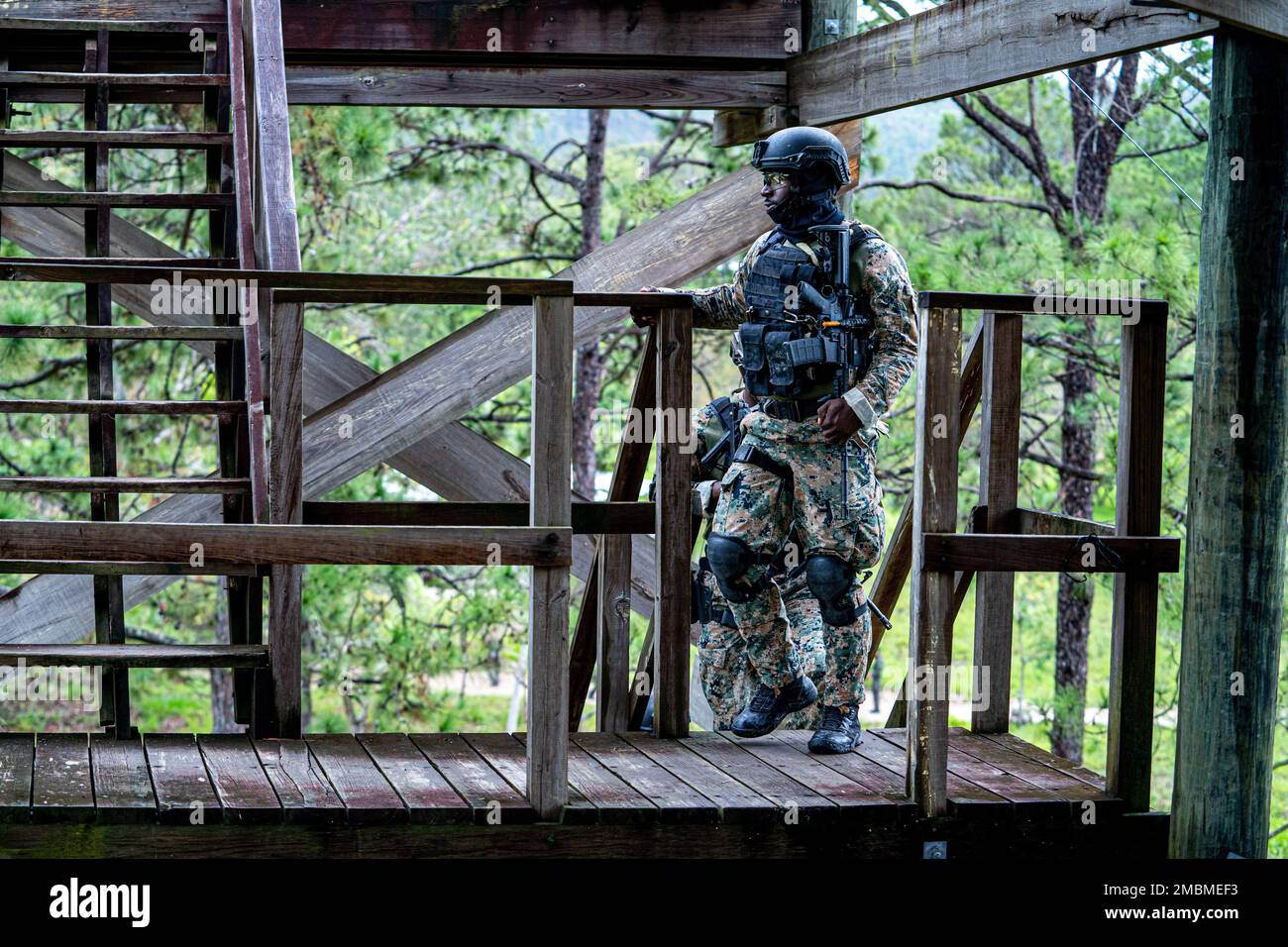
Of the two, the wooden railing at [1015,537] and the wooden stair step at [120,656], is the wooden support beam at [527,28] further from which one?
the wooden stair step at [120,656]

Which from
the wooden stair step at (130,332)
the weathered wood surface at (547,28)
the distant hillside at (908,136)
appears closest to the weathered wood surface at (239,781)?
the wooden stair step at (130,332)

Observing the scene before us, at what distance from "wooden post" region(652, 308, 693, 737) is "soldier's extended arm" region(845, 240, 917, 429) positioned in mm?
681

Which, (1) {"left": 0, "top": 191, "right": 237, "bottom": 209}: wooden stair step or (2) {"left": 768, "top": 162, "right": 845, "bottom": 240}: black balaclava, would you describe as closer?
(2) {"left": 768, "top": 162, "right": 845, "bottom": 240}: black balaclava

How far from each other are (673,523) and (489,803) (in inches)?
56.3

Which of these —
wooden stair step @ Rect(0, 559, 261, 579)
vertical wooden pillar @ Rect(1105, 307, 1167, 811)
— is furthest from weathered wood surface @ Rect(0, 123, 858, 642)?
vertical wooden pillar @ Rect(1105, 307, 1167, 811)

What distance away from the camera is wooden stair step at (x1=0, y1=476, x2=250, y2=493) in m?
5.05

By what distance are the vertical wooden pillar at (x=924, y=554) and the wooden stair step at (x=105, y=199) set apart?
294 cm

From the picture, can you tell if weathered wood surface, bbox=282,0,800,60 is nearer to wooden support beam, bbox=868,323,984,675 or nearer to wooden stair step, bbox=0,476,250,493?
wooden support beam, bbox=868,323,984,675

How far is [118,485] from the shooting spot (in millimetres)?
5129

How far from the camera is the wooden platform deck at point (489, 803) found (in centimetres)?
425

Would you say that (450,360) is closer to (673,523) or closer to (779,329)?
(673,523)

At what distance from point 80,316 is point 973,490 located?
7.89 metres
